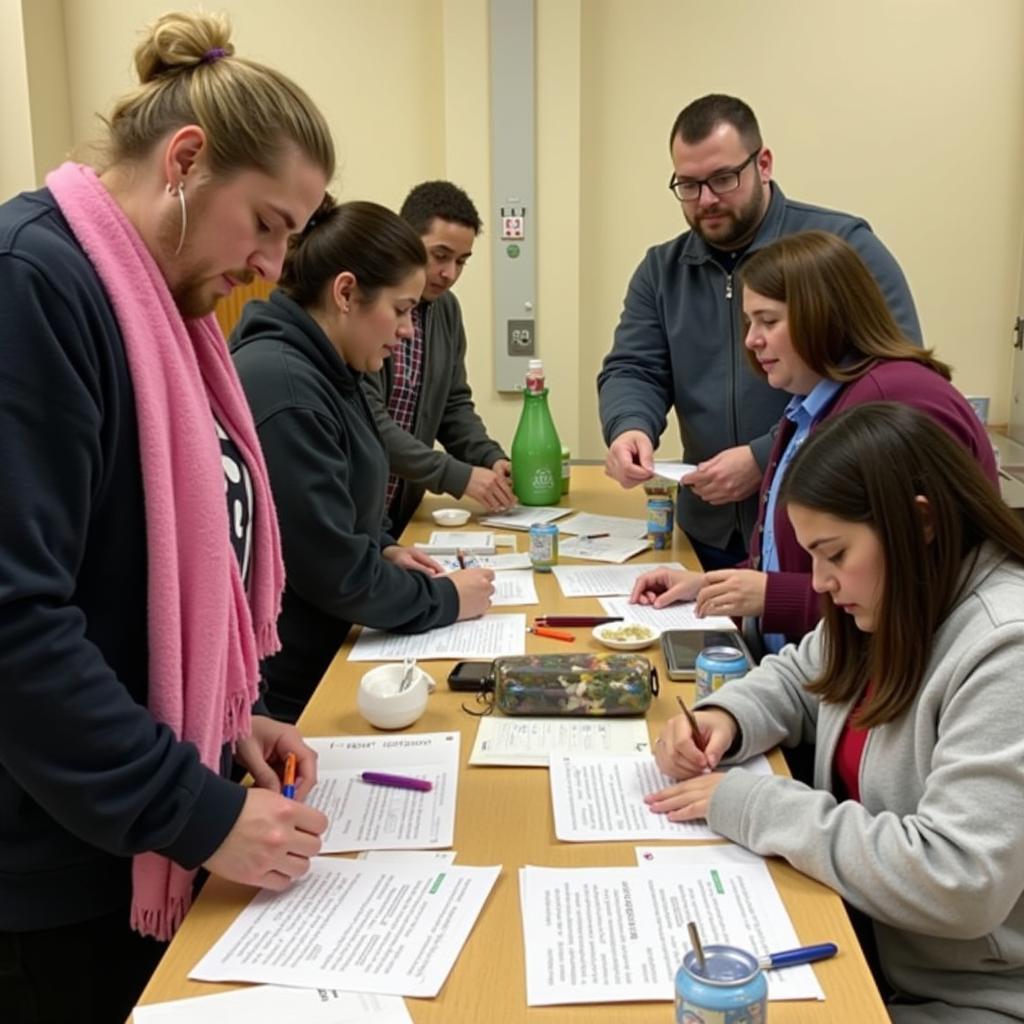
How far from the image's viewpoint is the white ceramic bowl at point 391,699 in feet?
4.74

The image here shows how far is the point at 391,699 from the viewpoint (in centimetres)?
144

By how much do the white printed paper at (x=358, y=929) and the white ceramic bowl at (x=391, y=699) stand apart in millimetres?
332

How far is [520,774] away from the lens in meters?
1.32

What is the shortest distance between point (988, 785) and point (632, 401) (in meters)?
1.70

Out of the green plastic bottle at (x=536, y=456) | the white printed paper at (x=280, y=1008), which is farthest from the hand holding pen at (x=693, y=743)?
the green plastic bottle at (x=536, y=456)

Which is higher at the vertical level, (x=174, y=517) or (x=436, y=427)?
(x=174, y=517)

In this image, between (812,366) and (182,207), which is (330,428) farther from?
(812,366)

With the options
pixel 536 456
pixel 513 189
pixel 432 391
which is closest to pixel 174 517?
pixel 536 456

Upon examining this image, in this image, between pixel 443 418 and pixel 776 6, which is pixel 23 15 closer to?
pixel 443 418

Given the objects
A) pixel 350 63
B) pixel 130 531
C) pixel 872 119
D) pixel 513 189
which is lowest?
pixel 130 531

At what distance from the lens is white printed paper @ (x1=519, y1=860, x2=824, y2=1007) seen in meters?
0.91

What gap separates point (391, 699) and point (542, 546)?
31.4 inches

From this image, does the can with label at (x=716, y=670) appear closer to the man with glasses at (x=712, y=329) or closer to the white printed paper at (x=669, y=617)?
the white printed paper at (x=669, y=617)

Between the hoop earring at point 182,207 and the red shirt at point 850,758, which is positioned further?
the red shirt at point 850,758
